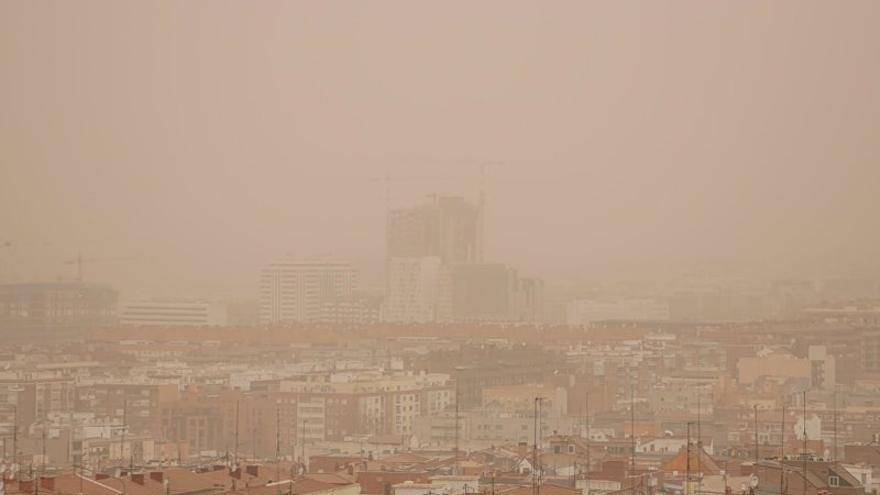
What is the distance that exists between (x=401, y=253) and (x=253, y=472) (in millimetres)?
50014

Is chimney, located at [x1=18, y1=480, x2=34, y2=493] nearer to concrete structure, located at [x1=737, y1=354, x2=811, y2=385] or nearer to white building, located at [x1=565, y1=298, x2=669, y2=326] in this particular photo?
concrete structure, located at [x1=737, y1=354, x2=811, y2=385]

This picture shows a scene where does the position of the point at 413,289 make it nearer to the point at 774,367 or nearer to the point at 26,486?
the point at 774,367

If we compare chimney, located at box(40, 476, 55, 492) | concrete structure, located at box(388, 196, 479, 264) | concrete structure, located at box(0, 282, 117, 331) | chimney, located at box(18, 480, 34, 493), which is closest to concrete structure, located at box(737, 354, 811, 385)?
concrete structure, located at box(0, 282, 117, 331)

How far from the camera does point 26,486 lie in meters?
18.0

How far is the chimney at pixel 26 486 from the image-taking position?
1753cm

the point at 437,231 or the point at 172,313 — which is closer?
the point at 172,313

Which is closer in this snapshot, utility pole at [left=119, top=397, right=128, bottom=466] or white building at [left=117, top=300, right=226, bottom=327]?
utility pole at [left=119, top=397, right=128, bottom=466]

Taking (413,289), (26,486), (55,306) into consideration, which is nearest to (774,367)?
(55,306)

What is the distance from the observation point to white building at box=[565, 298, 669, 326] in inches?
2611

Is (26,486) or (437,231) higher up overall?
(437,231)

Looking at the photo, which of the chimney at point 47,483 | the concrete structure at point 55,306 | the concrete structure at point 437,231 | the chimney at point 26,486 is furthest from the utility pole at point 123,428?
the concrete structure at point 437,231

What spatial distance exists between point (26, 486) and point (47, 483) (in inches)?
27.8

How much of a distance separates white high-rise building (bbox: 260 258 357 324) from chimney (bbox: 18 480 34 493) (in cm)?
4970

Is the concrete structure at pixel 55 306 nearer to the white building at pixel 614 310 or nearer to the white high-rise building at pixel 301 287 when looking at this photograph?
the white high-rise building at pixel 301 287
